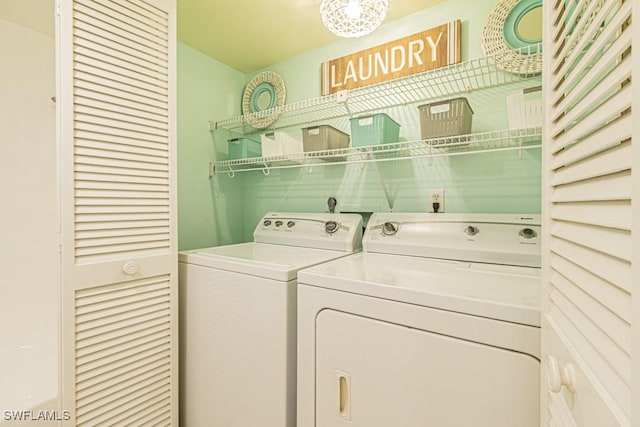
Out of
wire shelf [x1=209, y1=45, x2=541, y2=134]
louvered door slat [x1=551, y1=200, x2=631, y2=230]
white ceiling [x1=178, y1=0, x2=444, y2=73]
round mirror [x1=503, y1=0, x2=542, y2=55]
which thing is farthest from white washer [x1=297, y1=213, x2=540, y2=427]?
white ceiling [x1=178, y1=0, x2=444, y2=73]

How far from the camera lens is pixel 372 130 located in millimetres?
1645

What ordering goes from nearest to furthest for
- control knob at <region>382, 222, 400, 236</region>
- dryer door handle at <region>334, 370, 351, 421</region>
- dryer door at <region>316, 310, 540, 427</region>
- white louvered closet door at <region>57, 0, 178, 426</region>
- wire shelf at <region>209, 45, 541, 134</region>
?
dryer door at <region>316, 310, 540, 427</region> → dryer door handle at <region>334, 370, 351, 421</region> → white louvered closet door at <region>57, 0, 178, 426</region> → wire shelf at <region>209, 45, 541, 134</region> → control knob at <region>382, 222, 400, 236</region>

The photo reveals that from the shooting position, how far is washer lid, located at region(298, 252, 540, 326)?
839mm

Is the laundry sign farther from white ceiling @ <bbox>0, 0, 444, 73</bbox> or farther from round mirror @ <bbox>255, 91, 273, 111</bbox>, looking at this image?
round mirror @ <bbox>255, 91, 273, 111</bbox>

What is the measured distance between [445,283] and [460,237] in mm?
466

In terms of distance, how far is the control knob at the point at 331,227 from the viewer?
1785mm

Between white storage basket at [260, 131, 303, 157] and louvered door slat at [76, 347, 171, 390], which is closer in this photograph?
louvered door slat at [76, 347, 171, 390]

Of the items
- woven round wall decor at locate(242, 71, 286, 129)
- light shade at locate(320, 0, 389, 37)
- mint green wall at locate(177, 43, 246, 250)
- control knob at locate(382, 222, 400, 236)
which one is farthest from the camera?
woven round wall decor at locate(242, 71, 286, 129)

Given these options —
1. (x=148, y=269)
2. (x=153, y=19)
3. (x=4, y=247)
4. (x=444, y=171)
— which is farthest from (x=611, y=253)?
(x=4, y=247)

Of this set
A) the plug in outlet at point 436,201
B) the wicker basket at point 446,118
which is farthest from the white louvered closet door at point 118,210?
the plug in outlet at point 436,201

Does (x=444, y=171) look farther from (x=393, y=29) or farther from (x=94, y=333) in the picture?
(x=94, y=333)

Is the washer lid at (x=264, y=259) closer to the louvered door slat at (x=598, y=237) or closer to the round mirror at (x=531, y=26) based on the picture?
the louvered door slat at (x=598, y=237)

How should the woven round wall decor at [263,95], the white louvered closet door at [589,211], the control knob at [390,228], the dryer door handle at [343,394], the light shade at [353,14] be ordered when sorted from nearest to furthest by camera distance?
the white louvered closet door at [589,211] → the dryer door handle at [343,394] → the light shade at [353,14] → the control knob at [390,228] → the woven round wall decor at [263,95]

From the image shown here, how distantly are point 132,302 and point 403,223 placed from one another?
4.56 feet
